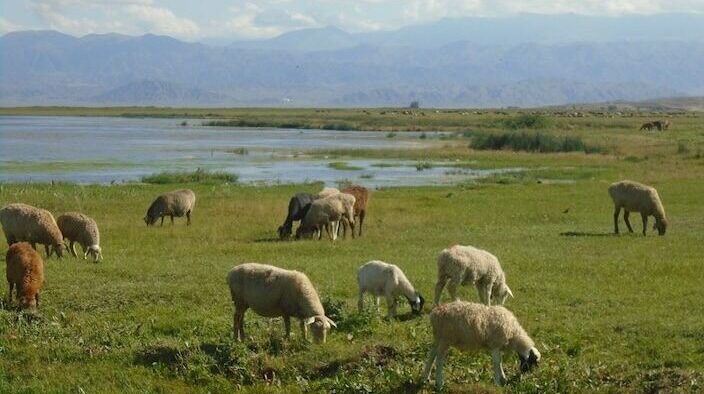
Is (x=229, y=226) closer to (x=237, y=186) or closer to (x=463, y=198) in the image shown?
(x=463, y=198)

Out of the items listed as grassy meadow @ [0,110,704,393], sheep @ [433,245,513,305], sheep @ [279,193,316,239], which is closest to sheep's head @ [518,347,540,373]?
grassy meadow @ [0,110,704,393]

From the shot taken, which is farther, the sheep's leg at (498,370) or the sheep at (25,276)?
the sheep at (25,276)

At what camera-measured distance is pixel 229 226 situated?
99.8 ft

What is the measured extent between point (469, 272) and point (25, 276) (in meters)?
7.73

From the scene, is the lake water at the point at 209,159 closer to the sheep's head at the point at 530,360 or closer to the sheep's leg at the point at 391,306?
the sheep's leg at the point at 391,306

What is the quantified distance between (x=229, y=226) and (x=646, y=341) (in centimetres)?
1853

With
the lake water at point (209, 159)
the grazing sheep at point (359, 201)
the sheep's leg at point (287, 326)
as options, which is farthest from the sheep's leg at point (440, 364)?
the lake water at point (209, 159)

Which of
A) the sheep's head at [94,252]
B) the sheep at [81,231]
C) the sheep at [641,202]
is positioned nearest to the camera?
the sheep's head at [94,252]

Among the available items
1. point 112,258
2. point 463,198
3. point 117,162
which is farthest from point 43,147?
point 112,258

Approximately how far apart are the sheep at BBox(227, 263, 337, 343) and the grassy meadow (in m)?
0.32

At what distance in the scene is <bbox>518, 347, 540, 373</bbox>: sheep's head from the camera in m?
12.4

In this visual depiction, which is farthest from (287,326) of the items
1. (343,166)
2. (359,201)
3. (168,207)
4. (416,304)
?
(343,166)

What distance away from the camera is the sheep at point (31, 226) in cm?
2261

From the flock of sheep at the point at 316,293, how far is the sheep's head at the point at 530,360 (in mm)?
13
